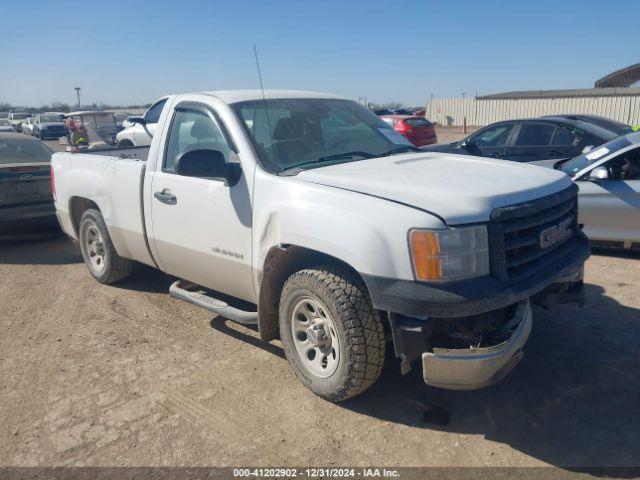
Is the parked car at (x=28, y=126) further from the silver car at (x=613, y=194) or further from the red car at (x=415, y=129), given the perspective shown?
the silver car at (x=613, y=194)

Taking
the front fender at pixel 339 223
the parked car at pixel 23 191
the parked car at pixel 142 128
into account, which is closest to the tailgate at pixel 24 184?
the parked car at pixel 23 191

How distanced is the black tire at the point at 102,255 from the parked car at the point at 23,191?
6.27ft

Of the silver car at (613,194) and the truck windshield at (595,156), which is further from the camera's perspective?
the truck windshield at (595,156)

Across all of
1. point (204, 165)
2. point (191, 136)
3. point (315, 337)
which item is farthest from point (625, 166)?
point (204, 165)

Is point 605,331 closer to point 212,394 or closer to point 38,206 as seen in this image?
point 212,394

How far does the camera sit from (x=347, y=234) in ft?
10.0

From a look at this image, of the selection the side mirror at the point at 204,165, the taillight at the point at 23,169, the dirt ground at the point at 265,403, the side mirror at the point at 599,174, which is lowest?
the dirt ground at the point at 265,403

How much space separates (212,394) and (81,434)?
815 mm

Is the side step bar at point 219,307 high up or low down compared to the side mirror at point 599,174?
down

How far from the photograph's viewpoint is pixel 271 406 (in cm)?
352

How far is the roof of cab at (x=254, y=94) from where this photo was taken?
4.24m

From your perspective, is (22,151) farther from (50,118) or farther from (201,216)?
(50,118)

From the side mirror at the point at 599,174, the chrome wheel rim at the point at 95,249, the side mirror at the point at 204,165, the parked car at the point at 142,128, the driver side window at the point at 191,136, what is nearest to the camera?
the side mirror at the point at 204,165

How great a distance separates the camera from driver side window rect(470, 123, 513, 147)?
9383 mm
